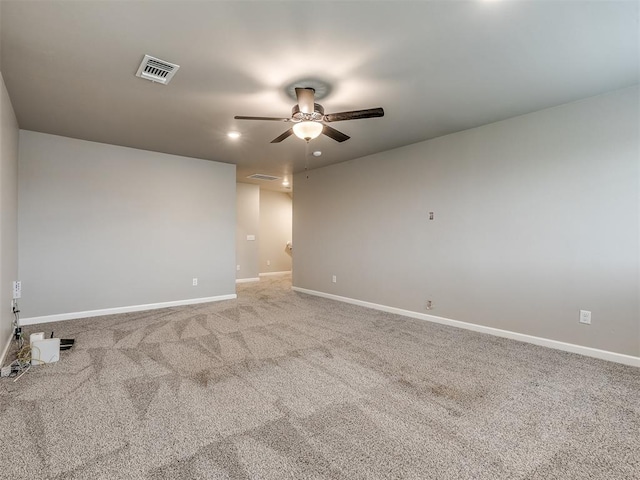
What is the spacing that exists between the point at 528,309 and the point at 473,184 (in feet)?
5.29

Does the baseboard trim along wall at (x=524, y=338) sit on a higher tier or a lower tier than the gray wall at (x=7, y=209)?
lower

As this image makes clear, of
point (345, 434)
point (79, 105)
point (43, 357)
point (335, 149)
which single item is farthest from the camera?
point (335, 149)

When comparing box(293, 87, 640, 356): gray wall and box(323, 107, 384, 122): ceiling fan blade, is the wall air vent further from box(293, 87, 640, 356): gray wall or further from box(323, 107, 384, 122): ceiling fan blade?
box(323, 107, 384, 122): ceiling fan blade

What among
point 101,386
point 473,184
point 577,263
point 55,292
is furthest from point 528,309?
point 55,292

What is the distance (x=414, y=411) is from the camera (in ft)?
6.79

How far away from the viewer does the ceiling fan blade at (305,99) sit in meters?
2.79

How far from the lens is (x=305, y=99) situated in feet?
9.23

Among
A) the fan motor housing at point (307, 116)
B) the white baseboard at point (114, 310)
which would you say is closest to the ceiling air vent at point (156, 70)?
the fan motor housing at point (307, 116)

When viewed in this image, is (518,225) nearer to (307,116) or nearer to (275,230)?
(307,116)

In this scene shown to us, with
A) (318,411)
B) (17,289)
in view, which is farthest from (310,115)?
(17,289)

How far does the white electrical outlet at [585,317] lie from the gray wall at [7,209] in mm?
5602

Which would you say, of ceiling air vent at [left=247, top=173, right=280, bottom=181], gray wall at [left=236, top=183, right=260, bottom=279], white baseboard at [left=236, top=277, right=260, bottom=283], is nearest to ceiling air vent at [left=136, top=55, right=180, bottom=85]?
ceiling air vent at [left=247, top=173, right=280, bottom=181]

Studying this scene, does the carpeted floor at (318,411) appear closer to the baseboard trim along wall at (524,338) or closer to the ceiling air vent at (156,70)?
the baseboard trim along wall at (524,338)

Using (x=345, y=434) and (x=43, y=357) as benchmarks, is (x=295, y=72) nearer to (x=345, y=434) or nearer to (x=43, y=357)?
(x=345, y=434)
